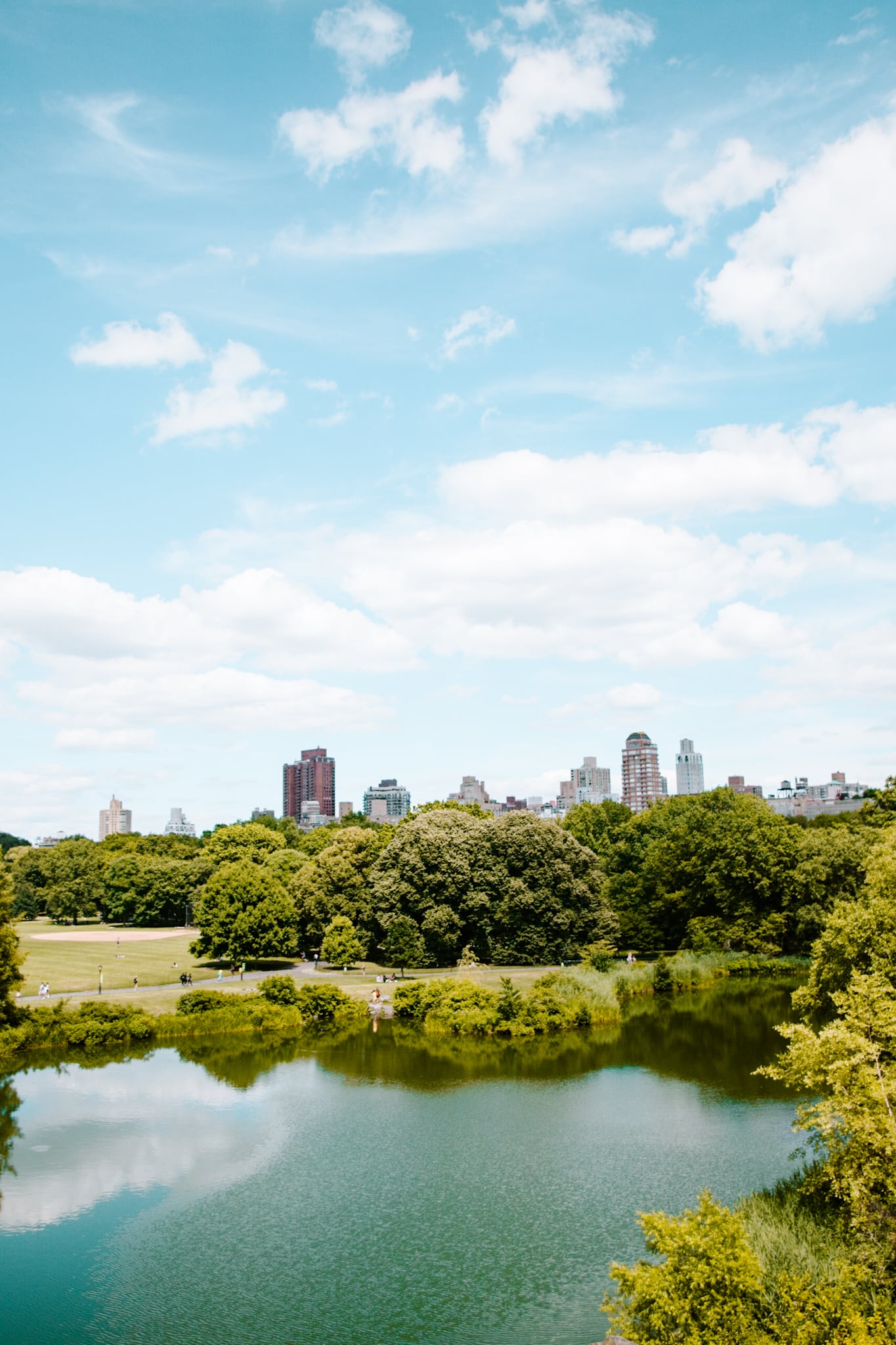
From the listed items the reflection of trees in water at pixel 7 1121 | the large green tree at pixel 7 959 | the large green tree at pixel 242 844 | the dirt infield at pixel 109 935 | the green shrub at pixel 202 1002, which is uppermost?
the large green tree at pixel 242 844

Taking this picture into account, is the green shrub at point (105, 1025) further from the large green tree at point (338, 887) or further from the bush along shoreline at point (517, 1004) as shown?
the large green tree at point (338, 887)

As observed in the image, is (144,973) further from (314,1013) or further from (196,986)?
(314,1013)

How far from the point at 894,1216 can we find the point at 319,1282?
11.9 m

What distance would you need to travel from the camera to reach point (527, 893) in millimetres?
61281

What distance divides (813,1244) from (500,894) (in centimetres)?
4396

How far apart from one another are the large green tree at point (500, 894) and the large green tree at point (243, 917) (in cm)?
676

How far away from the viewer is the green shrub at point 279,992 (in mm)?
49125

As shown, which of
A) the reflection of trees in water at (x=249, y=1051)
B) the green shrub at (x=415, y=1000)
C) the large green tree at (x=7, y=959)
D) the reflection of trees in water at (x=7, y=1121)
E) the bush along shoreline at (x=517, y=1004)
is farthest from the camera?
the green shrub at (x=415, y=1000)

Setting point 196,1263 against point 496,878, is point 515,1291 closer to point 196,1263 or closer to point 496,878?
point 196,1263

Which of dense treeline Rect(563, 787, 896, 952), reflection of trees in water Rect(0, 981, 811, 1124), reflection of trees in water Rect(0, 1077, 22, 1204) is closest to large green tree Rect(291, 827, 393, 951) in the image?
reflection of trees in water Rect(0, 981, 811, 1124)

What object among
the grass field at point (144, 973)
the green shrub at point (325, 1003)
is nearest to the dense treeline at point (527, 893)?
the grass field at point (144, 973)

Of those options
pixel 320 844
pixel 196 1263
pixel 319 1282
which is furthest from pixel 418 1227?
pixel 320 844

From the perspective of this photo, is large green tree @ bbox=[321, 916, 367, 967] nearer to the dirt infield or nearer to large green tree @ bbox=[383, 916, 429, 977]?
large green tree @ bbox=[383, 916, 429, 977]

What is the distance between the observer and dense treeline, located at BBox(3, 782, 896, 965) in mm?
59969
